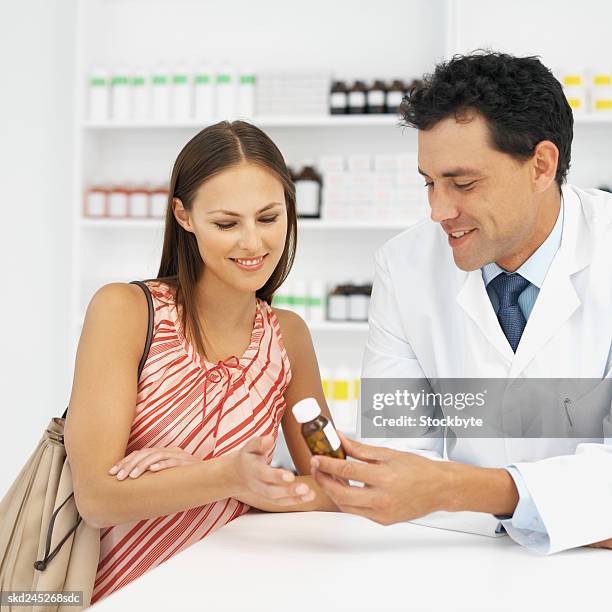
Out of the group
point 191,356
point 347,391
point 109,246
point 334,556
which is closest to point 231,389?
point 191,356

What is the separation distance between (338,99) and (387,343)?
5.83 feet

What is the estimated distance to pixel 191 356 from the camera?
1380mm

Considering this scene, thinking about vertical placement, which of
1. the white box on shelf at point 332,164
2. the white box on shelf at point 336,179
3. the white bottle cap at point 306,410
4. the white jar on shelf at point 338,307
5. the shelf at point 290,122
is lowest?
the white jar on shelf at point 338,307

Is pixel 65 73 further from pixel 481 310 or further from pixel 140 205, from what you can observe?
pixel 481 310

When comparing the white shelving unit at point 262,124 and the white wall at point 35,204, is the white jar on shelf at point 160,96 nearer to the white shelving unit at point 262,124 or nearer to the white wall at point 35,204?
the white shelving unit at point 262,124

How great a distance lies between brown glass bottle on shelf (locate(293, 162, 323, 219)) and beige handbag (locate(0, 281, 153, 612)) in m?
1.97

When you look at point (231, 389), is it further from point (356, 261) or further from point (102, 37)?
point (102, 37)

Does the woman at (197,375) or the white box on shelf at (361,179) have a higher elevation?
the white box on shelf at (361,179)

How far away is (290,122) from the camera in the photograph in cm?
310

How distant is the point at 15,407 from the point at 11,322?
14.4 inches

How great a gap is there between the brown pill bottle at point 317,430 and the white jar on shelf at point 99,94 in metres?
2.50

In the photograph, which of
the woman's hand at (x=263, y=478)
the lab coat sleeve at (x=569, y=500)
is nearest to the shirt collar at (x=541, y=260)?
the lab coat sleeve at (x=569, y=500)

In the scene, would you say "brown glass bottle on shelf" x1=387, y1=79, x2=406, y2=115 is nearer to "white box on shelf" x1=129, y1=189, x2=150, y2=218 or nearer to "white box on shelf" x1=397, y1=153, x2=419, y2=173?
"white box on shelf" x1=397, y1=153, x2=419, y2=173

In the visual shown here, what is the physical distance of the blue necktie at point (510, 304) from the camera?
1435mm
